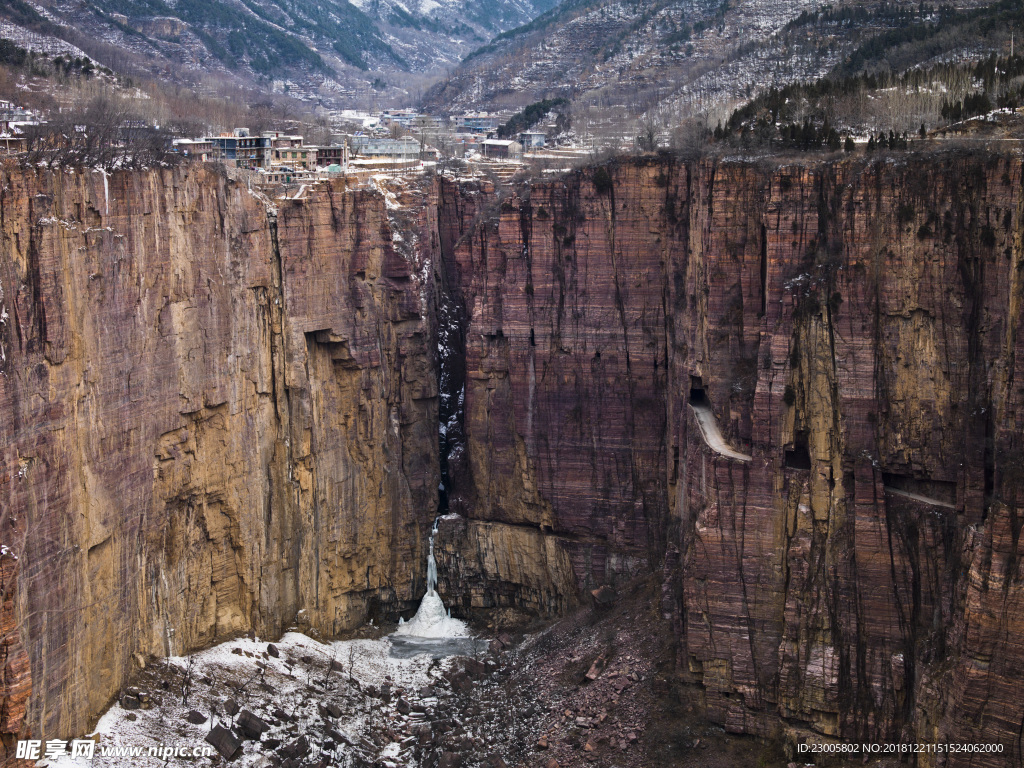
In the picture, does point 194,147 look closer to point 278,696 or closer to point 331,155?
point 331,155

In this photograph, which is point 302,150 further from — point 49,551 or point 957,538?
point 957,538

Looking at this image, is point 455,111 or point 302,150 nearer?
point 302,150

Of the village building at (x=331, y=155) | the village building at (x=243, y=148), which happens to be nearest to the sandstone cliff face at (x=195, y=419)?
the village building at (x=243, y=148)

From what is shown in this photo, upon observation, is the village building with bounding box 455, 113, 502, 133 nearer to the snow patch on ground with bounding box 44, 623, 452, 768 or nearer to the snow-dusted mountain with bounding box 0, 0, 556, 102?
the snow-dusted mountain with bounding box 0, 0, 556, 102

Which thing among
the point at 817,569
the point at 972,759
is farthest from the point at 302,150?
the point at 972,759

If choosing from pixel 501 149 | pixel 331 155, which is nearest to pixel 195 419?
pixel 331 155

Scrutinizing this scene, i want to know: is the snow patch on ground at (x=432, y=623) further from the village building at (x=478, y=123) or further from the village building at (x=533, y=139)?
the village building at (x=478, y=123)

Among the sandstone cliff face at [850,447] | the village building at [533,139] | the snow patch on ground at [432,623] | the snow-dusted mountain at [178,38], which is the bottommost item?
the snow patch on ground at [432,623]
